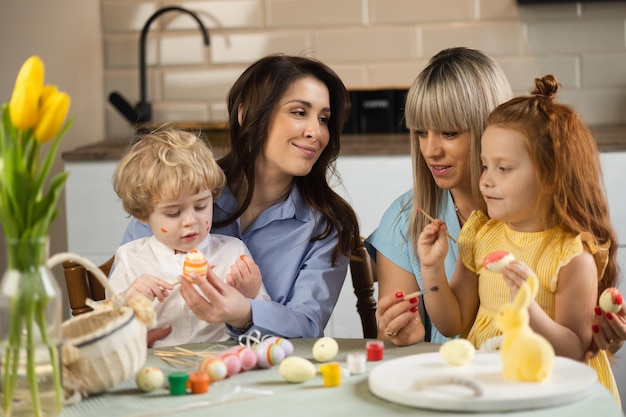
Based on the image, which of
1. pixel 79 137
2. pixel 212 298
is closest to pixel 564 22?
pixel 79 137

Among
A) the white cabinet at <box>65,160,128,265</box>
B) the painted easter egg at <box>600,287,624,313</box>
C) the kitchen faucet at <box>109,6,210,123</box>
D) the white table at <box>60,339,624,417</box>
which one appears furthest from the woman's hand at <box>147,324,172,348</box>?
the kitchen faucet at <box>109,6,210,123</box>

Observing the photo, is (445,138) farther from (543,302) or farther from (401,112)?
(401,112)

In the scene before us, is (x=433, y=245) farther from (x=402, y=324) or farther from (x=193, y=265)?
(x=193, y=265)

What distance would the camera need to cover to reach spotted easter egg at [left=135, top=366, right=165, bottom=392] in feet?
4.67

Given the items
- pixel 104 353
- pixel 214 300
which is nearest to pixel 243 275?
pixel 214 300

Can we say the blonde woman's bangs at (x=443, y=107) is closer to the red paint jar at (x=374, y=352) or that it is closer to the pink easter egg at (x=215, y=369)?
the red paint jar at (x=374, y=352)

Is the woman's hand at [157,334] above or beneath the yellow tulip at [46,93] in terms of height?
beneath

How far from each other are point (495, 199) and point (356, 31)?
2.04m

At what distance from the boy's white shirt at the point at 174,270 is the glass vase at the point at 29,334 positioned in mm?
670

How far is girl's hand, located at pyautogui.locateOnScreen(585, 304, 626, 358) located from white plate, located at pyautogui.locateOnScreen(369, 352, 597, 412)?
1.06ft

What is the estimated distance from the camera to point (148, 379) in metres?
1.42

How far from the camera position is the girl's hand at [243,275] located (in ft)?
6.34

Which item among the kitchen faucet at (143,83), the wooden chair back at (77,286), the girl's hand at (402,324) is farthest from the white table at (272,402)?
the kitchen faucet at (143,83)

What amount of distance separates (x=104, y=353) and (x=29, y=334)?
0.51 ft
